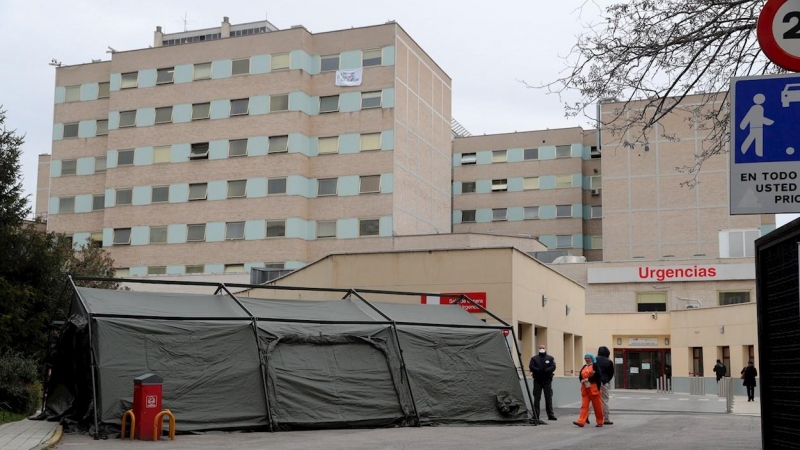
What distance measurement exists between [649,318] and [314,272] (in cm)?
3068

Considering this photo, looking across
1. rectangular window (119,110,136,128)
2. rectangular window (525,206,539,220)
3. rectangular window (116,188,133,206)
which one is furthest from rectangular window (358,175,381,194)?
rectangular window (525,206,539,220)

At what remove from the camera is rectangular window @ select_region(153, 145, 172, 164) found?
60875 mm

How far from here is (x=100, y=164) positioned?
211 feet

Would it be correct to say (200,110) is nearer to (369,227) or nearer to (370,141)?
(370,141)

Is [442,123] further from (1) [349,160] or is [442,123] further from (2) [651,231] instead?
(2) [651,231]

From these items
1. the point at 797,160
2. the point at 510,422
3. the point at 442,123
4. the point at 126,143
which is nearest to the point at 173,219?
the point at 126,143

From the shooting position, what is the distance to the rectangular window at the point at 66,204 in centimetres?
6500

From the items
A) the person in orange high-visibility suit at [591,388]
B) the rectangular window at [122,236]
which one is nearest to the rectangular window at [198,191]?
the rectangular window at [122,236]

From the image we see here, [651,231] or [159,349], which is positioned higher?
[651,231]

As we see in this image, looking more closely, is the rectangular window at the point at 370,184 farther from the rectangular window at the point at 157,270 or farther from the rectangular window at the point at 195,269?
the rectangular window at the point at 157,270

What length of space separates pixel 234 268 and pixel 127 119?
502 inches

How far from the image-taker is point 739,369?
49.6m

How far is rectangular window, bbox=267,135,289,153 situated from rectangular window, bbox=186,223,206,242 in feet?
21.3

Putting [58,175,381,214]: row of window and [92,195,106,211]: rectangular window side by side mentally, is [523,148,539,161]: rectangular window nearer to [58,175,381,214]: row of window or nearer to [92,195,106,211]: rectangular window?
[58,175,381,214]: row of window
